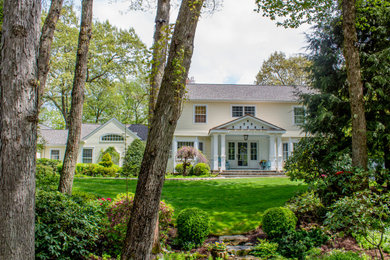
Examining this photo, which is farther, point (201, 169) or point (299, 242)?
point (201, 169)

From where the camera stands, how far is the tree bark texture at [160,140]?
3.01m

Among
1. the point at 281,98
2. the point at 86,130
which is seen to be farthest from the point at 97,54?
the point at 281,98

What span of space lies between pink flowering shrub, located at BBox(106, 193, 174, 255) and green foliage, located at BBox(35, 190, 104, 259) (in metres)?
0.27

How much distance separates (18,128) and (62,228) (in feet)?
6.75

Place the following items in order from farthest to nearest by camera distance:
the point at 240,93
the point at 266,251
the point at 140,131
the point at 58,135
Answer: the point at 58,135 → the point at 140,131 → the point at 240,93 → the point at 266,251

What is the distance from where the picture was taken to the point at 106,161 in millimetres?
20781

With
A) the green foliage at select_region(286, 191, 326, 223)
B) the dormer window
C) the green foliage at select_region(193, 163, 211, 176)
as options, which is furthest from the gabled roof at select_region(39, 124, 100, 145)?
the green foliage at select_region(286, 191, 326, 223)

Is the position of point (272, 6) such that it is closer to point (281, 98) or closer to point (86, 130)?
point (281, 98)

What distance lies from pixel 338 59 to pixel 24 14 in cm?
1006

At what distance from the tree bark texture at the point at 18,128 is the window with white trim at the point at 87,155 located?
20.7 meters

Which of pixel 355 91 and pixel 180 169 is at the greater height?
pixel 355 91

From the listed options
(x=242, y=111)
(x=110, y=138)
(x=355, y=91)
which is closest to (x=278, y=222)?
(x=355, y=91)

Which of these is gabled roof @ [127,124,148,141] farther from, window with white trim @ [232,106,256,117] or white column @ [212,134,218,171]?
window with white trim @ [232,106,256,117]

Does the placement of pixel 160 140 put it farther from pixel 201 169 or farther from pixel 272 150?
pixel 272 150
